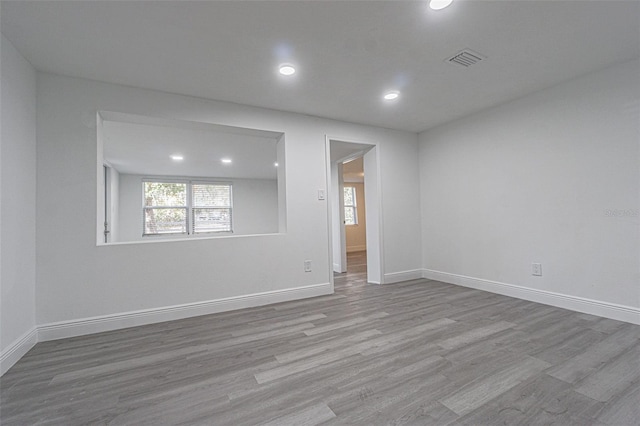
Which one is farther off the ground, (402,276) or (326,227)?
(326,227)

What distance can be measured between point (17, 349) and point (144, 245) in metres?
1.08

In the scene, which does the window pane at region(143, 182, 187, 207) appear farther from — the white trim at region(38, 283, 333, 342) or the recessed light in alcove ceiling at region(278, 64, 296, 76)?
the recessed light in alcove ceiling at region(278, 64, 296, 76)

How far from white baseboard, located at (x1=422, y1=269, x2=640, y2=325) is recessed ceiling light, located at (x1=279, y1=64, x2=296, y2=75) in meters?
3.40

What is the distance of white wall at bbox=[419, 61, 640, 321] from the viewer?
2.47 meters

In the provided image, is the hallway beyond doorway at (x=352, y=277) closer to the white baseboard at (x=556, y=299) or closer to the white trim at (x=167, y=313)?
the white trim at (x=167, y=313)

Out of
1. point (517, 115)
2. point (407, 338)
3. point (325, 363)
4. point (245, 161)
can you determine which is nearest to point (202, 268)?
point (325, 363)

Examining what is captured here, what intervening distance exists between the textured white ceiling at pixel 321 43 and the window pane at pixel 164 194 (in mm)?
5064

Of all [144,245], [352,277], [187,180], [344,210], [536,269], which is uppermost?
[187,180]

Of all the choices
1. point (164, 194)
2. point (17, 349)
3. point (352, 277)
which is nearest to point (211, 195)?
point (164, 194)

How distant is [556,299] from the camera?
2.88 m

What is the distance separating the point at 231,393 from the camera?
5.16ft

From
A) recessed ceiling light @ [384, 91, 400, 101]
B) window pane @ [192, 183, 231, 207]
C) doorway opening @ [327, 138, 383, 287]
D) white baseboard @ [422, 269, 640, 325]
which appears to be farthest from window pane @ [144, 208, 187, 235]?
white baseboard @ [422, 269, 640, 325]

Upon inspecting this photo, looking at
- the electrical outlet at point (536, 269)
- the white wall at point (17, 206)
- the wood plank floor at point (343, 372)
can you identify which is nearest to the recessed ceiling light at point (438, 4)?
the wood plank floor at point (343, 372)

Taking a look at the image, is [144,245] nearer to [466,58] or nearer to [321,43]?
[321,43]
